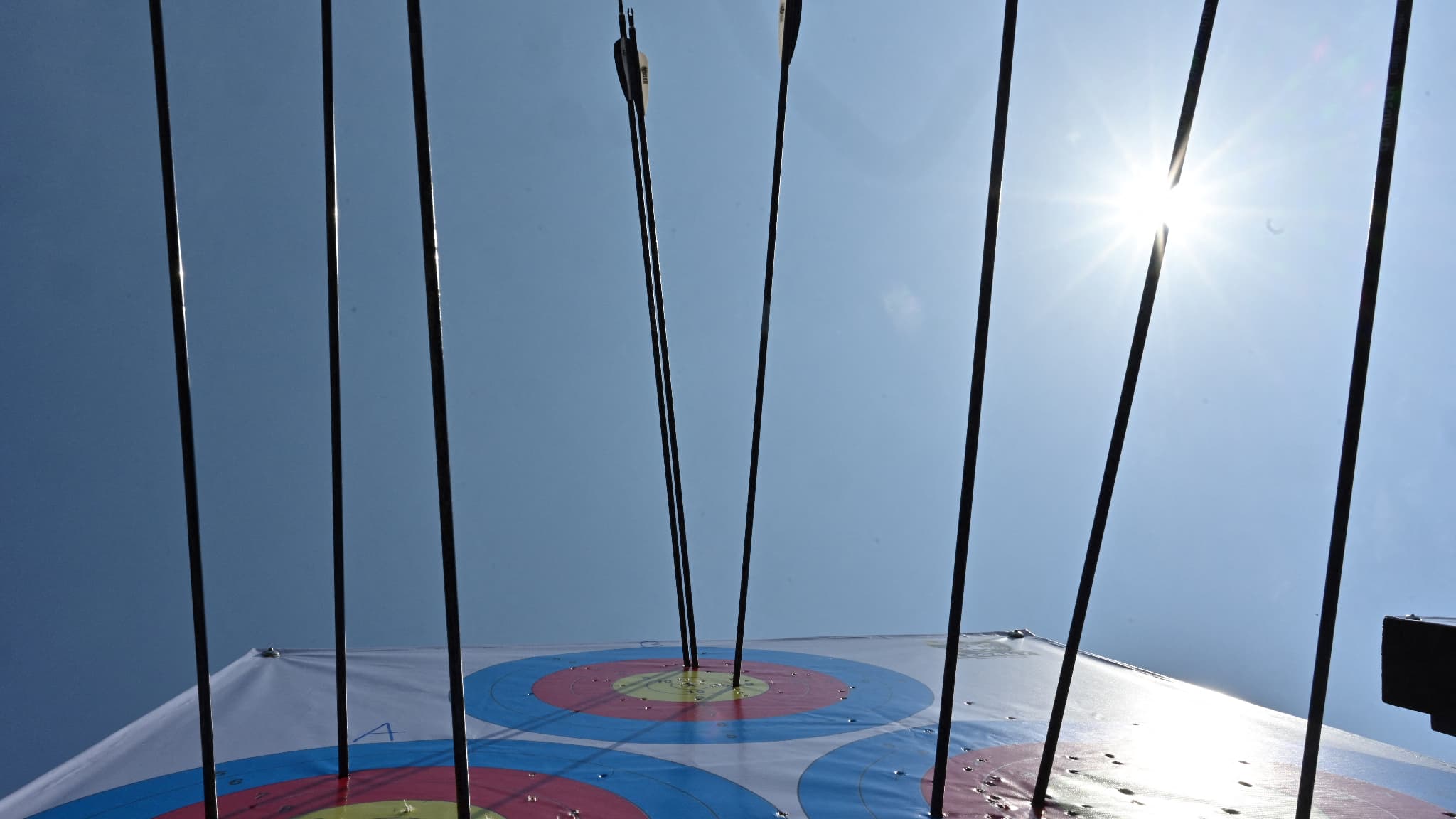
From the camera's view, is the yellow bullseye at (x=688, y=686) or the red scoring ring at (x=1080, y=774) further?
the yellow bullseye at (x=688, y=686)

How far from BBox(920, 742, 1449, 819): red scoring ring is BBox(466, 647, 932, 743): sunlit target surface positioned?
365 mm

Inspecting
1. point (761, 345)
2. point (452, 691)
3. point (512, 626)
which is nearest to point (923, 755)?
point (761, 345)

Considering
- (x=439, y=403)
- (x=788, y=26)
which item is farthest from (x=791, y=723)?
(x=788, y=26)

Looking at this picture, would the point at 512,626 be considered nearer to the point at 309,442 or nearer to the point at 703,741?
the point at 309,442

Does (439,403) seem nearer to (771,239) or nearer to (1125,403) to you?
(1125,403)

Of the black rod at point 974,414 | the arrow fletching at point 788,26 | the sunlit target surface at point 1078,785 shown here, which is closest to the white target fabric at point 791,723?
the sunlit target surface at point 1078,785

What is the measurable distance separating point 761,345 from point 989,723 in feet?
3.71

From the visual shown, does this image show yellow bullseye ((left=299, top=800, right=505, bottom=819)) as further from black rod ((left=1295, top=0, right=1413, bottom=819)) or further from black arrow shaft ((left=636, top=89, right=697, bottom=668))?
black rod ((left=1295, top=0, right=1413, bottom=819))

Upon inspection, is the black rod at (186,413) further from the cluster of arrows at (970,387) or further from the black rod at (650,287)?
the black rod at (650,287)

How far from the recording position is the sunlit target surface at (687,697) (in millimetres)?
2232

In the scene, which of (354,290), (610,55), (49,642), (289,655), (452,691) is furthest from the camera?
(610,55)

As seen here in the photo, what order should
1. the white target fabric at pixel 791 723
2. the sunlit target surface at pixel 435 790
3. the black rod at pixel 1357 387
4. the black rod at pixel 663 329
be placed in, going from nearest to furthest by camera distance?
1. the black rod at pixel 1357 387
2. the sunlit target surface at pixel 435 790
3. the white target fabric at pixel 791 723
4. the black rod at pixel 663 329

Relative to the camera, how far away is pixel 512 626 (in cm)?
613

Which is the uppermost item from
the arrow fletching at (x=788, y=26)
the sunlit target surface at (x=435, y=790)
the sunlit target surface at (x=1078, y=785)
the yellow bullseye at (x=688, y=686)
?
the arrow fletching at (x=788, y=26)
